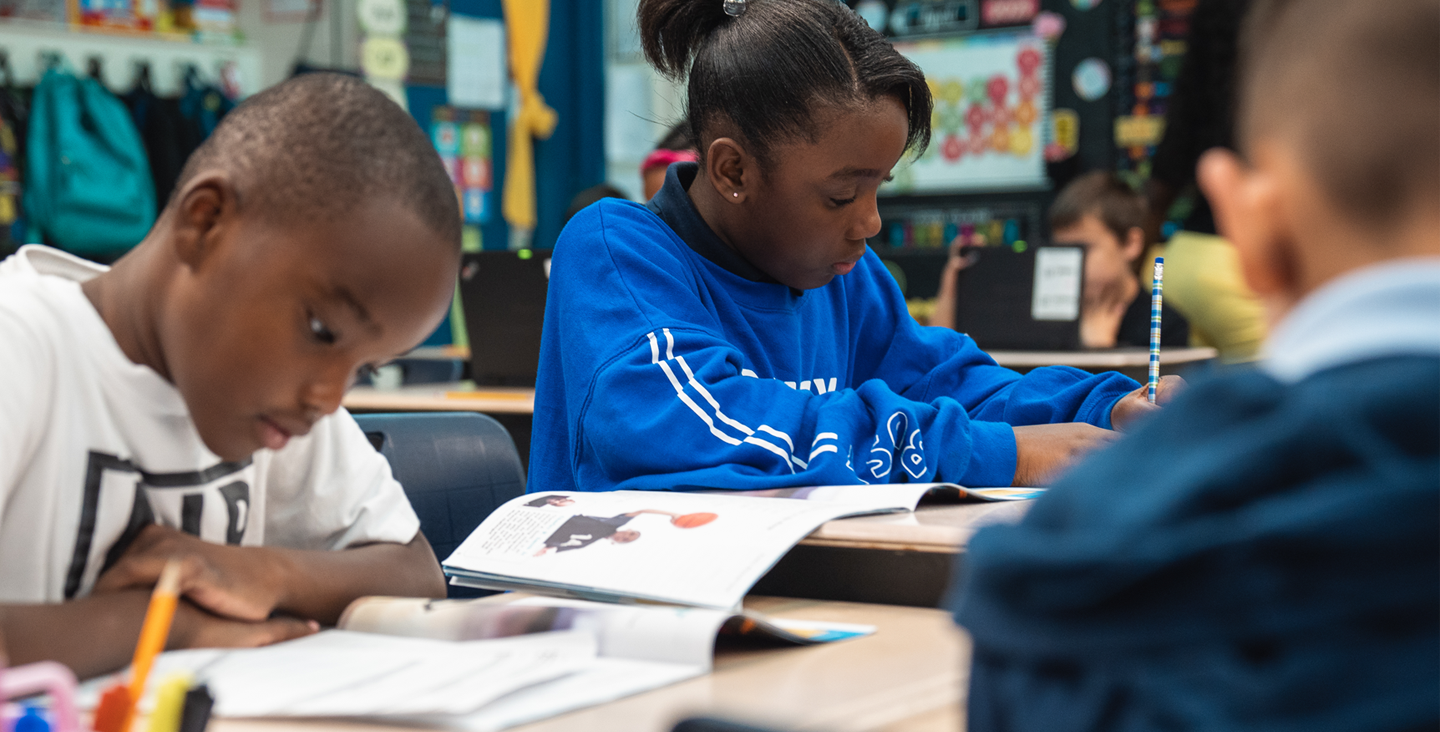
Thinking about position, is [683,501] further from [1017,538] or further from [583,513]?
[1017,538]

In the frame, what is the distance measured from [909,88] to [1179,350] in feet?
7.74

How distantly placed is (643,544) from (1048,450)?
0.51 meters

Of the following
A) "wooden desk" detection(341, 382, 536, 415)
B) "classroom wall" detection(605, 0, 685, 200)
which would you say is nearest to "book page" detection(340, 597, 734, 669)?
"wooden desk" detection(341, 382, 536, 415)

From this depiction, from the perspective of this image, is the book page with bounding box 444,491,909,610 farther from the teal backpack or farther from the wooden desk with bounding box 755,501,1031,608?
the teal backpack

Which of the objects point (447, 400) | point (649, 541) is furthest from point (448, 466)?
point (447, 400)

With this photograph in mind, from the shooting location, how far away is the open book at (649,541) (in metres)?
0.88

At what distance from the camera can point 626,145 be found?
19.7ft

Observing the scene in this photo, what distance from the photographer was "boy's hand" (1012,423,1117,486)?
127 centimetres

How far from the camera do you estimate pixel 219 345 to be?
0.80 metres

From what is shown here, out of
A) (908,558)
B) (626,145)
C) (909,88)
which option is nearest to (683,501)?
(908,558)

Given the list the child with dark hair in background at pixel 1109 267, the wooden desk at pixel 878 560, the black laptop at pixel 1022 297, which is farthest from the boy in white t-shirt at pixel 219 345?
the child with dark hair in background at pixel 1109 267

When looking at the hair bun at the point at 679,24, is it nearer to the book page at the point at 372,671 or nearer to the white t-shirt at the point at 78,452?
the white t-shirt at the point at 78,452

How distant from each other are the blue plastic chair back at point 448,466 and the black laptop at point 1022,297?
88.1 inches

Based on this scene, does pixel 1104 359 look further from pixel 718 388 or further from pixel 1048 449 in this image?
pixel 718 388
